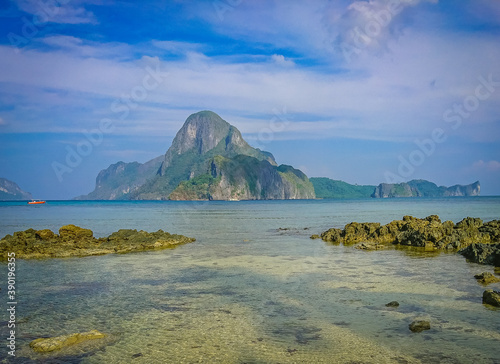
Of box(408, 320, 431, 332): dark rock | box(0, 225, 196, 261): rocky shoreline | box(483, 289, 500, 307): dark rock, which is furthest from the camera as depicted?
box(0, 225, 196, 261): rocky shoreline

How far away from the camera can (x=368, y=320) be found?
1085 centimetres

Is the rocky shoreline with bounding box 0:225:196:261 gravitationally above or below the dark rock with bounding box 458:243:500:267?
below

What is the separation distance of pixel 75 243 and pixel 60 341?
21145 mm

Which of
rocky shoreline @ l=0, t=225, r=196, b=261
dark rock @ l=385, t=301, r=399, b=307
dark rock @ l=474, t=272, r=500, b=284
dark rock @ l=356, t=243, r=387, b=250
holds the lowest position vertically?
rocky shoreline @ l=0, t=225, r=196, b=261

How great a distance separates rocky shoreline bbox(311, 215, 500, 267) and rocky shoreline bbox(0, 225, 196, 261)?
47.4 ft

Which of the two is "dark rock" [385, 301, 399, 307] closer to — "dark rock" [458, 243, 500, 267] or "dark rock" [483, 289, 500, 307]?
"dark rock" [483, 289, 500, 307]

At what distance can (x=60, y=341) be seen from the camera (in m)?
9.22

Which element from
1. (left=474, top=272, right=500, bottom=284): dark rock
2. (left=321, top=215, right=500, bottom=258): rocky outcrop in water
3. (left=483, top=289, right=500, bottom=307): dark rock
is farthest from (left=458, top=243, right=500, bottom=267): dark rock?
(left=483, top=289, right=500, bottom=307): dark rock

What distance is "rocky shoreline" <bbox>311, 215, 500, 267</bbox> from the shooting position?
26891 mm

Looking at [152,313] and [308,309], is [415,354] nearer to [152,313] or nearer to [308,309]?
[308,309]

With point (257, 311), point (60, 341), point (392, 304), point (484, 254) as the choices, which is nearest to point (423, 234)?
point (484, 254)

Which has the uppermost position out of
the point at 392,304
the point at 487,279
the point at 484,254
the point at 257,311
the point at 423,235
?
the point at 423,235

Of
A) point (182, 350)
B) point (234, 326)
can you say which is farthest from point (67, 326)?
point (234, 326)

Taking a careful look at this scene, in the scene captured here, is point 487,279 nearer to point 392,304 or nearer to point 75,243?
point 392,304
